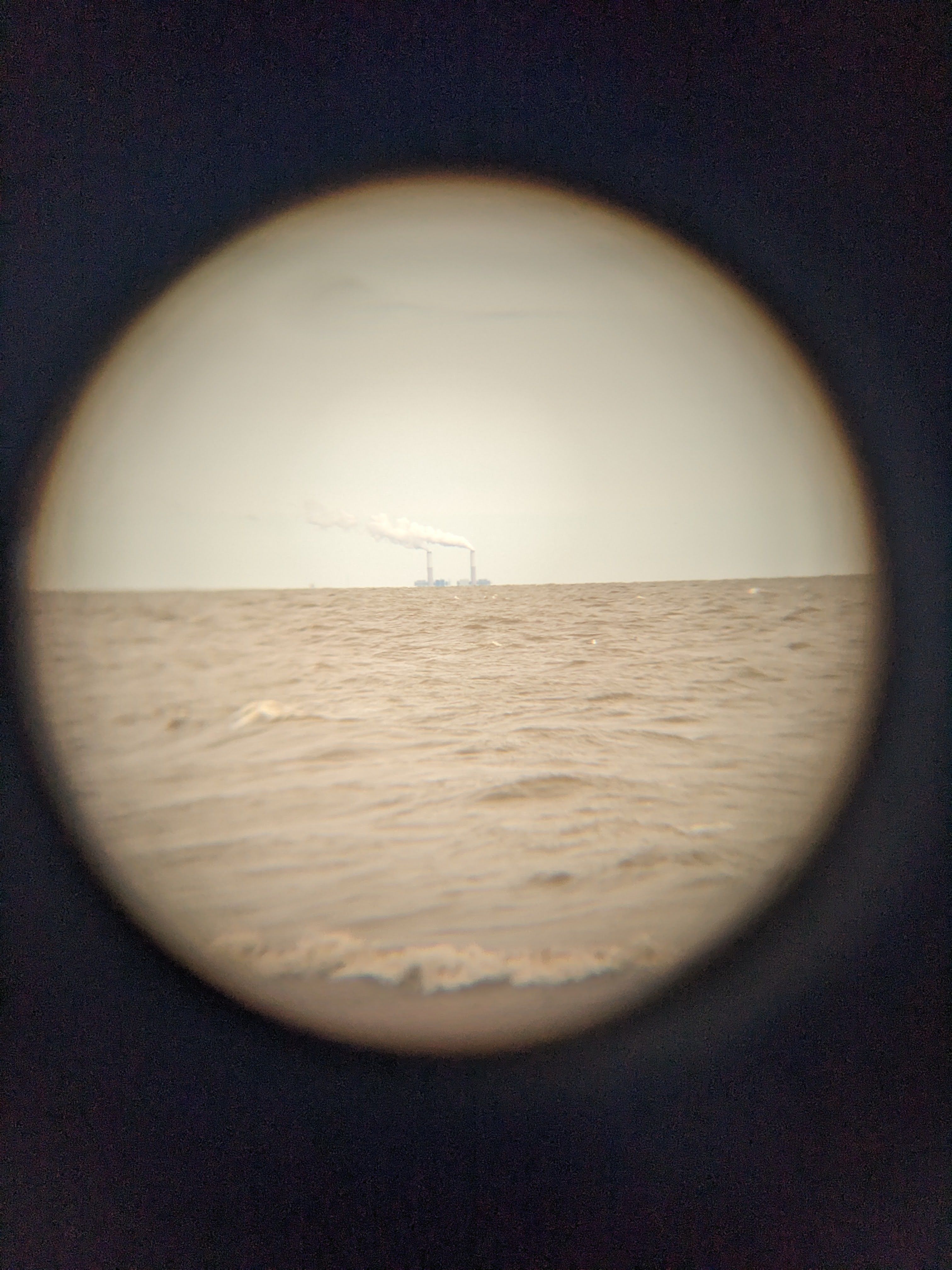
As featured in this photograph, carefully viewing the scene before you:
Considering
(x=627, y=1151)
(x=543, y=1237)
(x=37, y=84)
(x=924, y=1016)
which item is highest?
(x=37, y=84)

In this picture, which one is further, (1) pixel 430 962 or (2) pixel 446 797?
(2) pixel 446 797

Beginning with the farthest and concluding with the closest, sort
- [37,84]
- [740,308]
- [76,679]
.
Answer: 1. [76,679]
2. [740,308]
3. [37,84]

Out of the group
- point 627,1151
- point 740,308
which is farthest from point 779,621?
point 627,1151

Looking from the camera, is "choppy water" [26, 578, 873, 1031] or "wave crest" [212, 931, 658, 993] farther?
"choppy water" [26, 578, 873, 1031]

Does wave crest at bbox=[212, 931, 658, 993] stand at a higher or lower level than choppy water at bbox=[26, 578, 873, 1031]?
lower

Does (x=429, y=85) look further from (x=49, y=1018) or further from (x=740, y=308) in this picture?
(x=49, y=1018)

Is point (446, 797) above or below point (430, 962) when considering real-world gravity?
above

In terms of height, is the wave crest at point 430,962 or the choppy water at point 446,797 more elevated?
the choppy water at point 446,797

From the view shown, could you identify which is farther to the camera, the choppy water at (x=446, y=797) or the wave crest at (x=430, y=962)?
the choppy water at (x=446, y=797)
